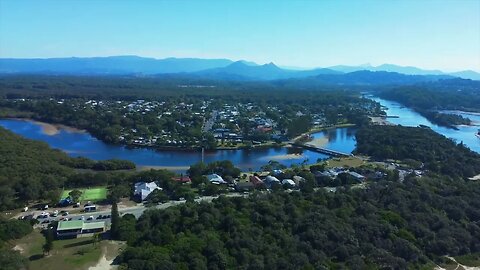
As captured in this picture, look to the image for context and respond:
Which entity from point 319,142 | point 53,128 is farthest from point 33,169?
point 319,142

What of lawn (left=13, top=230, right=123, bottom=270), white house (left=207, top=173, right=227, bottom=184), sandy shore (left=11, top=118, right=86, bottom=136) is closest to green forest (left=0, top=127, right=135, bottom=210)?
lawn (left=13, top=230, right=123, bottom=270)

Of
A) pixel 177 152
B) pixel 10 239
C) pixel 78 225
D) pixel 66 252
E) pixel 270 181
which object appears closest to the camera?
pixel 66 252

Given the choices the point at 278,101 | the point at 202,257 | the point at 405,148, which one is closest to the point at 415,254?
the point at 202,257

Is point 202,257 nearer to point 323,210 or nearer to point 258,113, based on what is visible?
point 323,210

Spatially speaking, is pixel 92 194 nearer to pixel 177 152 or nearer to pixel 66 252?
pixel 66 252

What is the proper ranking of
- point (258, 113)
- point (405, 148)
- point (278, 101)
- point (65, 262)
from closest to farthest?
point (65, 262) → point (405, 148) → point (258, 113) → point (278, 101)

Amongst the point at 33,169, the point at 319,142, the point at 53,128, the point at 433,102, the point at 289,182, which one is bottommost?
the point at 53,128

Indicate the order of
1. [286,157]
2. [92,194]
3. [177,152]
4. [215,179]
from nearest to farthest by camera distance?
1. [92,194]
2. [215,179]
3. [286,157]
4. [177,152]
